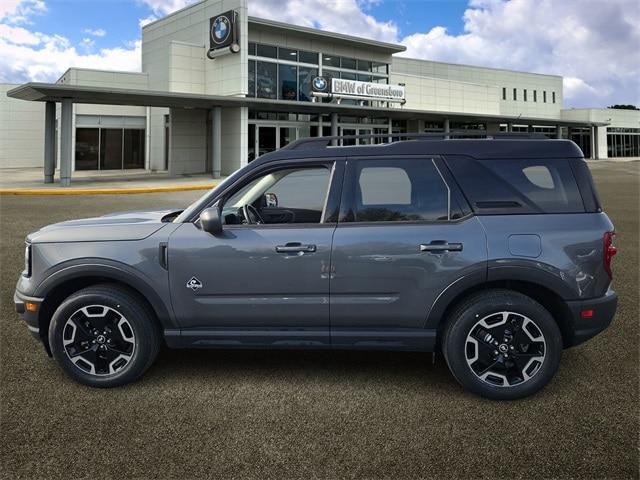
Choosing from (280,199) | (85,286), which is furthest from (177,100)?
(85,286)

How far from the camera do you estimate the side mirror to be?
405cm

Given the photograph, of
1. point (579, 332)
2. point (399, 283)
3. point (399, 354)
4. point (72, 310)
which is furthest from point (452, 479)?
point (72, 310)

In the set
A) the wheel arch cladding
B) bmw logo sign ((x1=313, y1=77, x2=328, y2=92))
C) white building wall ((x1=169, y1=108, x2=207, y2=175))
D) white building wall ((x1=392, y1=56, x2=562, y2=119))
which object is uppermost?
white building wall ((x1=392, y1=56, x2=562, y2=119))

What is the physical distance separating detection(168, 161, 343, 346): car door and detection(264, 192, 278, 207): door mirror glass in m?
0.79

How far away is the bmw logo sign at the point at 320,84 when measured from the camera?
35750mm

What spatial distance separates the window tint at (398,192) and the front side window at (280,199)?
27 cm

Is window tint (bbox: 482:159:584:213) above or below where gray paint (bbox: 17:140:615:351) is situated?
above

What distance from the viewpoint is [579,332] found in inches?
161

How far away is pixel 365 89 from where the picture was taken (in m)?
38.4

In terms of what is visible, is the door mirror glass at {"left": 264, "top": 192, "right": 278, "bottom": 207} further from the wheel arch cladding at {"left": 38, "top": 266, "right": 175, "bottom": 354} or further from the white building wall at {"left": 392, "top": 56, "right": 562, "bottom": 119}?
the white building wall at {"left": 392, "top": 56, "right": 562, "bottom": 119}

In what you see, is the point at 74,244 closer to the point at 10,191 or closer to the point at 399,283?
the point at 399,283

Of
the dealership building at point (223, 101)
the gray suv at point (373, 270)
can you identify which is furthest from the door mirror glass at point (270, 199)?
the dealership building at point (223, 101)

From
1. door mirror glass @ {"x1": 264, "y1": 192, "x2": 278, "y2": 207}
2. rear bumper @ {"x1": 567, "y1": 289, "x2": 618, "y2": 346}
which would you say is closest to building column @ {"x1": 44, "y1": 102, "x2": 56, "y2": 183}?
door mirror glass @ {"x1": 264, "y1": 192, "x2": 278, "y2": 207}

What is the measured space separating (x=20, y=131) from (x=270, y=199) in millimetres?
46771
